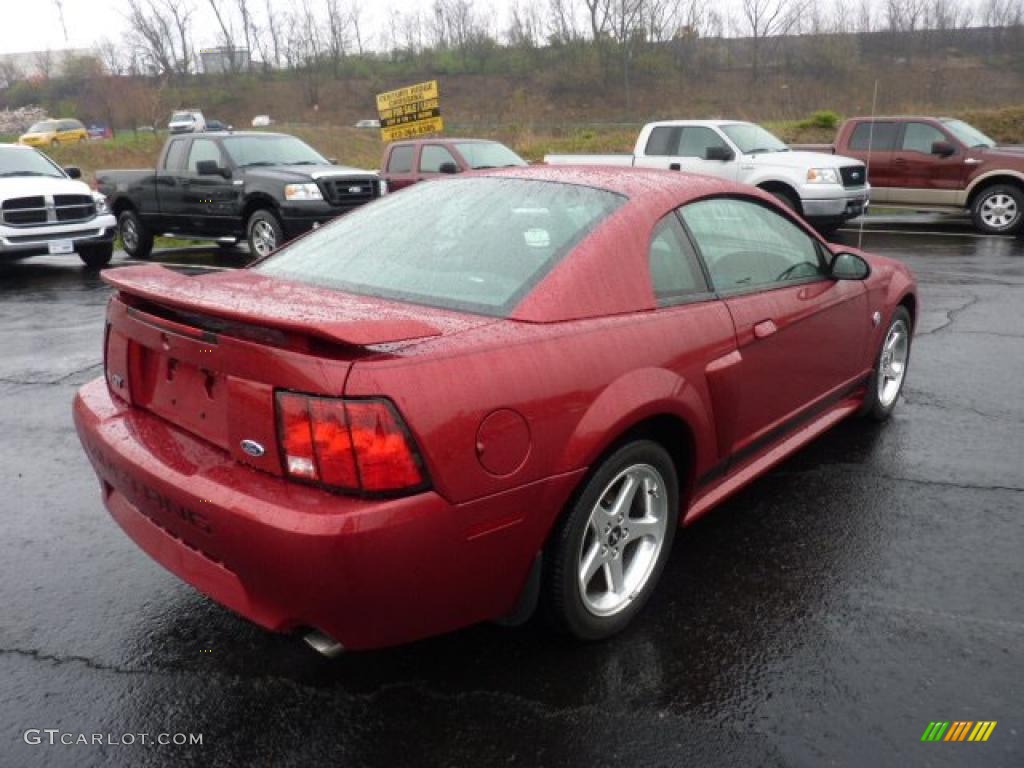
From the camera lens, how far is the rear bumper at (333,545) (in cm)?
204

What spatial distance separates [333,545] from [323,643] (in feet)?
1.35

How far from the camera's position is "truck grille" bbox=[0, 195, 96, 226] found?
10742 millimetres

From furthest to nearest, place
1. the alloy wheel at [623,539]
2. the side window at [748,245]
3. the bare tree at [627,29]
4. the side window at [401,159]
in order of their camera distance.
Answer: the bare tree at [627,29] < the side window at [401,159] < the side window at [748,245] < the alloy wheel at [623,539]

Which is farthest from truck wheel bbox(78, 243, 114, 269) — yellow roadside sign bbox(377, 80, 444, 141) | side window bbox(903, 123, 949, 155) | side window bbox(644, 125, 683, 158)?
side window bbox(903, 123, 949, 155)

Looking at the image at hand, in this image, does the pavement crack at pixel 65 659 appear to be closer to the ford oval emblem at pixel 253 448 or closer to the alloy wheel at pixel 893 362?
the ford oval emblem at pixel 253 448

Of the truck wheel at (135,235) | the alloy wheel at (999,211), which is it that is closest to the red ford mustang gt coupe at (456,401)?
the truck wheel at (135,235)

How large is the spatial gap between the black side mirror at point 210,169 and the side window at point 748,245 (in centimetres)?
956

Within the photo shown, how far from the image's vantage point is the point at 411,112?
1923 centimetres

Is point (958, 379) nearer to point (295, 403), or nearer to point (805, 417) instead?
point (805, 417)

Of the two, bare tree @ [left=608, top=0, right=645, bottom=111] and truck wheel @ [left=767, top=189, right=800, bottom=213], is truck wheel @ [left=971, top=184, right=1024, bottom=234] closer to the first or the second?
truck wheel @ [left=767, top=189, right=800, bottom=213]

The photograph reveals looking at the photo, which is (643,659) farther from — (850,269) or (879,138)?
(879,138)

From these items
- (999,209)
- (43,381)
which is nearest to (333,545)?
(43,381)

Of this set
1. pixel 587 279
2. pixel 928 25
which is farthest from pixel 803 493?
pixel 928 25

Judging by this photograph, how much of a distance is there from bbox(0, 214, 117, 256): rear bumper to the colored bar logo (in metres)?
11.7
